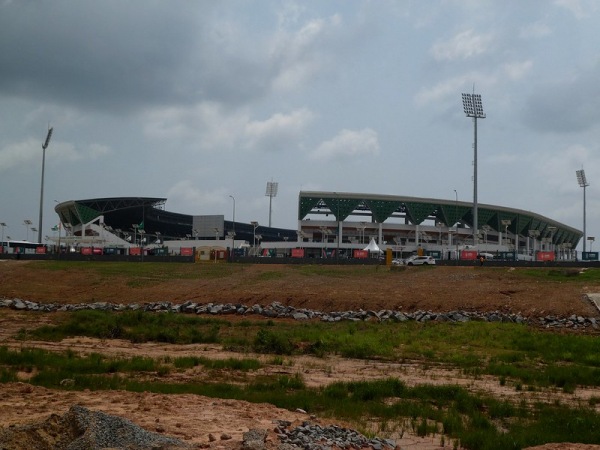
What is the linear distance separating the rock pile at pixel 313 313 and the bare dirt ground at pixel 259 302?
152 centimetres

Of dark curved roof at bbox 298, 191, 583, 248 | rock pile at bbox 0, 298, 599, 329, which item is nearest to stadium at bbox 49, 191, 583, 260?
dark curved roof at bbox 298, 191, 583, 248

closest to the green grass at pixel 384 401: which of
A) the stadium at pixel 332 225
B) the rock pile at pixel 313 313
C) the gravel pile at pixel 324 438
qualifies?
the gravel pile at pixel 324 438

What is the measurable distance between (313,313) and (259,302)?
5.96 meters

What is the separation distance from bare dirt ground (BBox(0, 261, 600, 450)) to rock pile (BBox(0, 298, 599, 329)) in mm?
1523

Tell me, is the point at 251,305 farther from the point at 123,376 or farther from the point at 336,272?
the point at 123,376

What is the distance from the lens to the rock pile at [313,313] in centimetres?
3740

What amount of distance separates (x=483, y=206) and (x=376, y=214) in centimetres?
2560

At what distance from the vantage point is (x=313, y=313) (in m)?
40.7

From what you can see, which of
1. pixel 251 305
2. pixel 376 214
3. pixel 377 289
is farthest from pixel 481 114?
pixel 251 305

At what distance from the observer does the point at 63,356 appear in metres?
21.1

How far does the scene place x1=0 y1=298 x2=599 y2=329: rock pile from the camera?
123 ft

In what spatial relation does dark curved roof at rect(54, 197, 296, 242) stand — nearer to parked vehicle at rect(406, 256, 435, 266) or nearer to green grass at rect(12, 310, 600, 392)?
parked vehicle at rect(406, 256, 435, 266)

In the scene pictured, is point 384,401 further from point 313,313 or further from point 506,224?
point 506,224

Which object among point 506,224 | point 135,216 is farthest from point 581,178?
point 135,216
